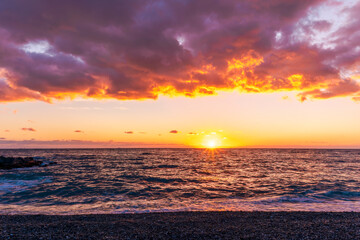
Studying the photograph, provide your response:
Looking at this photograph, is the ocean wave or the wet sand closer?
the wet sand

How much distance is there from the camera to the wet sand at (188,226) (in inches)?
380

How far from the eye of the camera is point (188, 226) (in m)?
11.0

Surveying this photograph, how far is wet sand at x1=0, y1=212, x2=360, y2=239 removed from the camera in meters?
9.64

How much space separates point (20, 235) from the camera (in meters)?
9.36

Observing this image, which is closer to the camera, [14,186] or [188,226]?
[188,226]

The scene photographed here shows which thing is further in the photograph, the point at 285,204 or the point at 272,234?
the point at 285,204

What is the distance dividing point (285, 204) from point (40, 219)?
17.4 m

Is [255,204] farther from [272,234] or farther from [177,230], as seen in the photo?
[177,230]

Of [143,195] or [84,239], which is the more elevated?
[84,239]

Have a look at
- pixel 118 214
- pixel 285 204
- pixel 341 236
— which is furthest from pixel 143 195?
pixel 341 236

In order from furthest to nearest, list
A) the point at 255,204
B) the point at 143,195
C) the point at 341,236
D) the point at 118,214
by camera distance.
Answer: the point at 143,195
the point at 255,204
the point at 118,214
the point at 341,236

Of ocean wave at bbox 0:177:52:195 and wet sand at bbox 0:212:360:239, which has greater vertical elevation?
wet sand at bbox 0:212:360:239

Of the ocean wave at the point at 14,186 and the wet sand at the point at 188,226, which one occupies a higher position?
the wet sand at the point at 188,226

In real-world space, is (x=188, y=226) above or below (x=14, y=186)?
above
